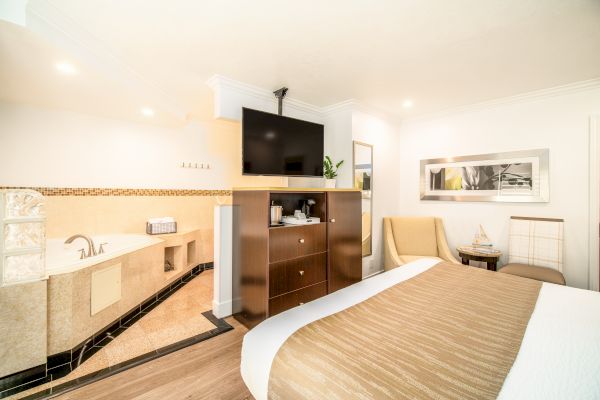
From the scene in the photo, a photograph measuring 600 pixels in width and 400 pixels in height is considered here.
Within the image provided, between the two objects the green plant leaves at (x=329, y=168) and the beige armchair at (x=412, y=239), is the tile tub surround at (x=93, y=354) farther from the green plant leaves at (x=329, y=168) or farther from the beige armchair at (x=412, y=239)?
the beige armchair at (x=412, y=239)

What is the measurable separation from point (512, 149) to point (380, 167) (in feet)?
5.45

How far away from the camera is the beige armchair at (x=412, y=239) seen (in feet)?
11.7

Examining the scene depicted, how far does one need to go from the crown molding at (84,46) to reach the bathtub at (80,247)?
1688 millimetres

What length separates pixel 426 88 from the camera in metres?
2.98

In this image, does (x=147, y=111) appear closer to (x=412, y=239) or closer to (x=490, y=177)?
(x=412, y=239)

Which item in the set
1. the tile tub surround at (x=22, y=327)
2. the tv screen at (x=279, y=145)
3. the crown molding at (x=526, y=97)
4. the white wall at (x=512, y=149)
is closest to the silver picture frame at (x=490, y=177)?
the white wall at (x=512, y=149)

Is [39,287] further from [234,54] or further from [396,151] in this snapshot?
[396,151]

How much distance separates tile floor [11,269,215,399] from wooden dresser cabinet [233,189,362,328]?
49 centimetres

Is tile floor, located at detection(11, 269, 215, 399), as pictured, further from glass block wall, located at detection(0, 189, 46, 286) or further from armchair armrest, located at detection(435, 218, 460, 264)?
armchair armrest, located at detection(435, 218, 460, 264)

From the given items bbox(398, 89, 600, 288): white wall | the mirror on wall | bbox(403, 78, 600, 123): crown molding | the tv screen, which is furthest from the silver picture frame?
the tv screen

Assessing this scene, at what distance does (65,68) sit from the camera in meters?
2.13

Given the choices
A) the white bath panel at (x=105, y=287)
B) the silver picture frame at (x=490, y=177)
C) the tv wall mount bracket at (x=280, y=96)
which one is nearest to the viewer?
the white bath panel at (x=105, y=287)

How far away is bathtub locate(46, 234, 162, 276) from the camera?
2.04 meters

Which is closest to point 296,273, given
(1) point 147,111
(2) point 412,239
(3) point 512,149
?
(2) point 412,239
